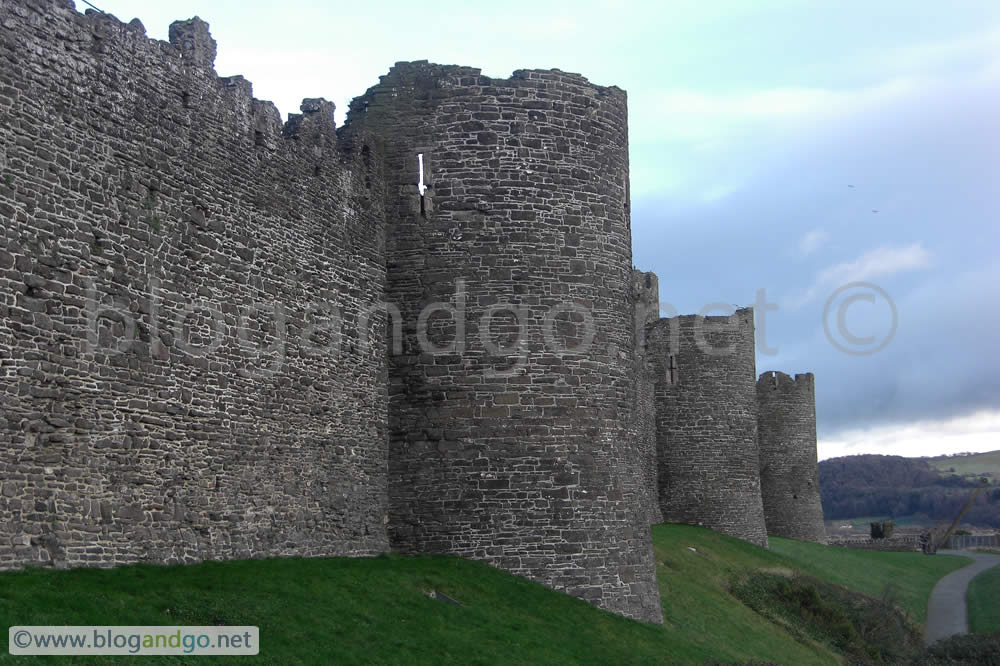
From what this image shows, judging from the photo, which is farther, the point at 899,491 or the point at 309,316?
the point at 899,491

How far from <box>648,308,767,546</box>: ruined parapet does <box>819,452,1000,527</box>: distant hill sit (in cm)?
10936

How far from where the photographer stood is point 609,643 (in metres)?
18.6

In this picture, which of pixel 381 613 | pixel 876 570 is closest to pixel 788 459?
pixel 876 570

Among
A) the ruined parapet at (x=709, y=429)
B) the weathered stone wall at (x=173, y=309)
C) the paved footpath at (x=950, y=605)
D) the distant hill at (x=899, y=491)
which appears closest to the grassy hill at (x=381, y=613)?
the weathered stone wall at (x=173, y=309)

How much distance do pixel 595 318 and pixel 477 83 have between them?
191 inches

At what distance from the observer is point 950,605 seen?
4225 cm

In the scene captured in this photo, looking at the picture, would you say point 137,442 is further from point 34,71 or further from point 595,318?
point 595,318

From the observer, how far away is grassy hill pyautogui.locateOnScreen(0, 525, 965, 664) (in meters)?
12.5

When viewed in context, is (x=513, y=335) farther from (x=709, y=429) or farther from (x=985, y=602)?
(x=985, y=602)

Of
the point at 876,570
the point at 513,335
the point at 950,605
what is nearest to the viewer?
the point at 513,335

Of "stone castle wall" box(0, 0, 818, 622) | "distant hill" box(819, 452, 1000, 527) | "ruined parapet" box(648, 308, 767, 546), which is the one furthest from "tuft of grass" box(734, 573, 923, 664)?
"distant hill" box(819, 452, 1000, 527)

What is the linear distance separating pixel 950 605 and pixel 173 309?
34709 mm

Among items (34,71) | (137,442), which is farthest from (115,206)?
(137,442)

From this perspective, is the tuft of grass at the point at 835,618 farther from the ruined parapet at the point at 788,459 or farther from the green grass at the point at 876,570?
the ruined parapet at the point at 788,459
